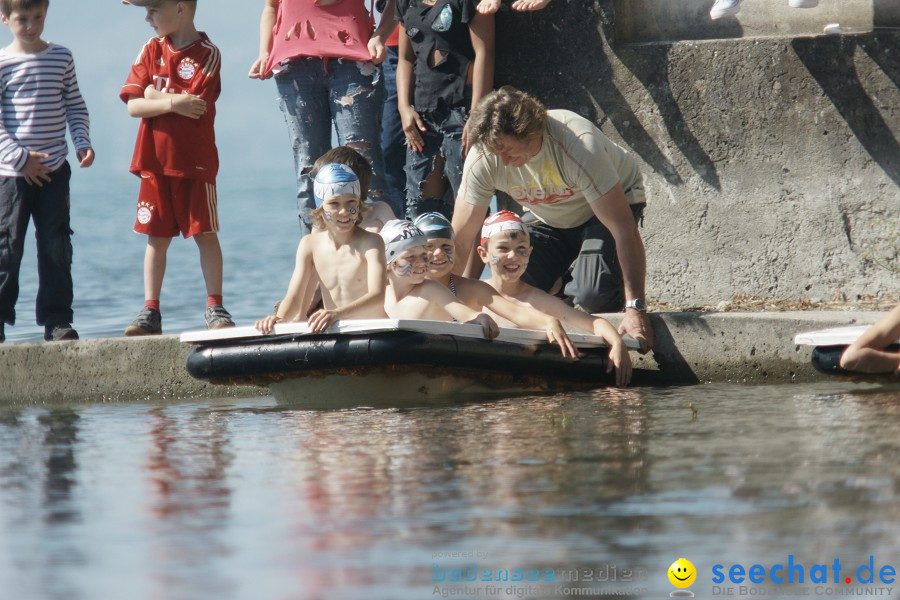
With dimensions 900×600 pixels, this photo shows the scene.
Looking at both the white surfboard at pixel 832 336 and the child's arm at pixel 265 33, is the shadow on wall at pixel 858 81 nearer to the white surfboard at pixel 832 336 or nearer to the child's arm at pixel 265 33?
the white surfboard at pixel 832 336

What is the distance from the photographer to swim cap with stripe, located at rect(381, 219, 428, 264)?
6812mm

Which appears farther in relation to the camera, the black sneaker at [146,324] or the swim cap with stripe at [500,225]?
Result: the black sneaker at [146,324]

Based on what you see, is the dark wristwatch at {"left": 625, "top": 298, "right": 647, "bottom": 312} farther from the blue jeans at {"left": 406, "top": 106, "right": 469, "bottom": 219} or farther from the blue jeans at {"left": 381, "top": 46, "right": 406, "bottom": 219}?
the blue jeans at {"left": 381, "top": 46, "right": 406, "bottom": 219}

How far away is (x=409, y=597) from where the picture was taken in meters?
3.36

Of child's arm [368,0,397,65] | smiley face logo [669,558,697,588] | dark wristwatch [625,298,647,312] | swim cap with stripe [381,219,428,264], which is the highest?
child's arm [368,0,397,65]

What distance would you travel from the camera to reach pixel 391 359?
6258 mm

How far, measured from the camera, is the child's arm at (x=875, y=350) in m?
6.13

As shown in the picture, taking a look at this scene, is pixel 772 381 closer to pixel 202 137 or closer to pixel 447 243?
pixel 447 243

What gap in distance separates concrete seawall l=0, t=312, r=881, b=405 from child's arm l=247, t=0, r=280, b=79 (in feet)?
5.56

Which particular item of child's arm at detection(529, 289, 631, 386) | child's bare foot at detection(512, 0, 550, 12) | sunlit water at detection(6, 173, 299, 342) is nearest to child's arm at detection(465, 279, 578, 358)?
child's arm at detection(529, 289, 631, 386)

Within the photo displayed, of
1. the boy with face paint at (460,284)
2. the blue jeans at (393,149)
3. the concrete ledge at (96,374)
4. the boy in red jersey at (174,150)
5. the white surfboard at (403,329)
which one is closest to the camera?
the white surfboard at (403,329)

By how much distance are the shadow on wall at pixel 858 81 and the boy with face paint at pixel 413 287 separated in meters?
2.36

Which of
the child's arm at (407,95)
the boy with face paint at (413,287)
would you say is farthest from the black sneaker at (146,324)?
the child's arm at (407,95)

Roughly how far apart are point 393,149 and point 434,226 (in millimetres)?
1270
